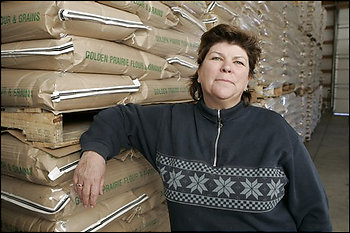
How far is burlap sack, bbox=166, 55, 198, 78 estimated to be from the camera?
2582 mm

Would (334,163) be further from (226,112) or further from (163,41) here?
(226,112)

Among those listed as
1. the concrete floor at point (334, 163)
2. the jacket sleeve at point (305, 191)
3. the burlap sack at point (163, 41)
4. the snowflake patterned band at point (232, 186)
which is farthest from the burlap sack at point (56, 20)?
the concrete floor at point (334, 163)

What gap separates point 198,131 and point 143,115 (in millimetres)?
337

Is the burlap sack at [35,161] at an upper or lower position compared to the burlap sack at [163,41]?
lower

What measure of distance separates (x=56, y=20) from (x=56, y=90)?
0.33m

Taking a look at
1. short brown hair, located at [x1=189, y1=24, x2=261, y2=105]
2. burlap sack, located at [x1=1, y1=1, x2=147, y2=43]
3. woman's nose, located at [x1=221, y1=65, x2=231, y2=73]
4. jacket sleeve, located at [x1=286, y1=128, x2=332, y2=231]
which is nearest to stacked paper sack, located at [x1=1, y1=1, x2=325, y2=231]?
burlap sack, located at [x1=1, y1=1, x2=147, y2=43]

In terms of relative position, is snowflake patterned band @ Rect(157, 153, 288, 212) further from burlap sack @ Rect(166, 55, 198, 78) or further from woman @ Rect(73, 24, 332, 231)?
burlap sack @ Rect(166, 55, 198, 78)

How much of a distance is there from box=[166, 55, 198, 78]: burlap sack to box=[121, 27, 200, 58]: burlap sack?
4cm

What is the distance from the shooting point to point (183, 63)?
271 centimetres

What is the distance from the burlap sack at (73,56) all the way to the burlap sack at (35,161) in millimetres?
391

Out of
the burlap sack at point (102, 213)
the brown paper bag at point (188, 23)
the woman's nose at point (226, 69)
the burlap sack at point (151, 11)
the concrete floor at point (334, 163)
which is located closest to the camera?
the woman's nose at point (226, 69)

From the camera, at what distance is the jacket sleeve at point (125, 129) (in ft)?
5.61

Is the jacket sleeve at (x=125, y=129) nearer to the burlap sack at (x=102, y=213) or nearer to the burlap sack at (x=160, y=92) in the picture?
the burlap sack at (x=160, y=92)

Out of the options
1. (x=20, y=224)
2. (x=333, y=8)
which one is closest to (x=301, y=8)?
(x=20, y=224)
